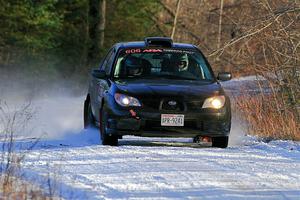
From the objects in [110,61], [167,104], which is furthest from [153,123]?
[110,61]

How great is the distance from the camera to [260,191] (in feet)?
28.7

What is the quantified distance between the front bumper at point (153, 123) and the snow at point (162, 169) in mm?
284

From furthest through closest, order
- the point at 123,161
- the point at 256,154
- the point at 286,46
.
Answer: the point at 286,46, the point at 256,154, the point at 123,161

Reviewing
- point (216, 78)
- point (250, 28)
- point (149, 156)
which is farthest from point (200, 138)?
point (250, 28)

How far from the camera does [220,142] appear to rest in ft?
42.7

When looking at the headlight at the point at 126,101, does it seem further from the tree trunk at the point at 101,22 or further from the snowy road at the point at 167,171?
the tree trunk at the point at 101,22

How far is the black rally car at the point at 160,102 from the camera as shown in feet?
40.9

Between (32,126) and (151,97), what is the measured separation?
4817 mm

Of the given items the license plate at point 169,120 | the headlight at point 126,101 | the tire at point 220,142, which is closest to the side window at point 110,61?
the headlight at point 126,101

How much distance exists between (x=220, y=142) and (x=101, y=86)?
212 cm

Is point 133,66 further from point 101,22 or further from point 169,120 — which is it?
point 101,22

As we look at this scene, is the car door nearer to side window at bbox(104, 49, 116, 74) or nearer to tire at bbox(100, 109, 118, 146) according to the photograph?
side window at bbox(104, 49, 116, 74)

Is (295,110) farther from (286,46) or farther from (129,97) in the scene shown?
(129,97)

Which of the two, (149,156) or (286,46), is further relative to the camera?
(286,46)
